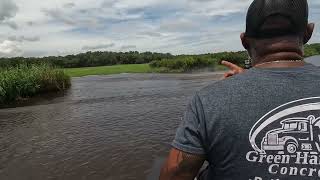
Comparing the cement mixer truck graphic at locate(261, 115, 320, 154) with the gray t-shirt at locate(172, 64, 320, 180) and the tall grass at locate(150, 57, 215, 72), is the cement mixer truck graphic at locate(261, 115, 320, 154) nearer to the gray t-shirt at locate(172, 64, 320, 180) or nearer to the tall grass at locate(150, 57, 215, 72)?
the gray t-shirt at locate(172, 64, 320, 180)

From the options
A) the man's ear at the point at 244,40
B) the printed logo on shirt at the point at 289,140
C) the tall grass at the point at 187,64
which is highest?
the man's ear at the point at 244,40

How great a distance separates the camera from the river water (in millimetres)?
11062

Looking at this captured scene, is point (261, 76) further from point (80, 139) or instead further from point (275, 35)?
point (80, 139)

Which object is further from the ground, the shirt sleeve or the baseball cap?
the baseball cap

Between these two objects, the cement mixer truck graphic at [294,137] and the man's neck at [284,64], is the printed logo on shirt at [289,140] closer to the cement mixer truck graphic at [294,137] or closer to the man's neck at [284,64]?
the cement mixer truck graphic at [294,137]

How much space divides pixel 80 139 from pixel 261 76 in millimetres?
13236

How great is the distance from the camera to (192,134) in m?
2.04

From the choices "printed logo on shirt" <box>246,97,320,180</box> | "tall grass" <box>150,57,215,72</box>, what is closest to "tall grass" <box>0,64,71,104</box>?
"printed logo on shirt" <box>246,97,320,180</box>

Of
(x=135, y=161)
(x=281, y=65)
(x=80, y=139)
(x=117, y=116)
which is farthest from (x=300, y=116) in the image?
(x=117, y=116)

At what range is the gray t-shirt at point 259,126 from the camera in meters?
1.94

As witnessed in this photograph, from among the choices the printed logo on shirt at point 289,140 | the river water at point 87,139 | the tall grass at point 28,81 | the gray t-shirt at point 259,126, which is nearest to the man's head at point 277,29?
the gray t-shirt at point 259,126

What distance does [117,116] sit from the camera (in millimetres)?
19375

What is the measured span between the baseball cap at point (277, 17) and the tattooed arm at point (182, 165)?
2.47 ft

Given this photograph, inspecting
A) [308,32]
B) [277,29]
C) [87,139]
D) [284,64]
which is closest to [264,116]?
[284,64]
